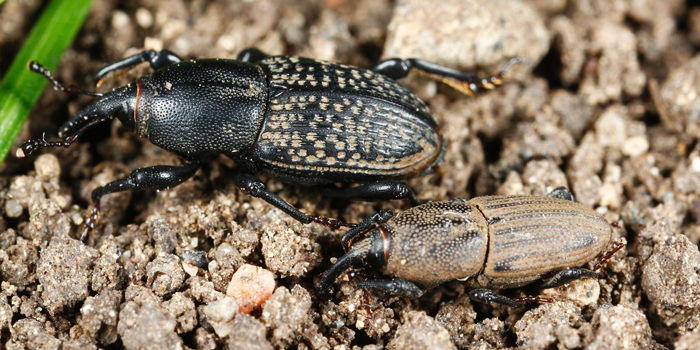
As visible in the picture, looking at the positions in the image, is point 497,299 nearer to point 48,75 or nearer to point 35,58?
point 48,75

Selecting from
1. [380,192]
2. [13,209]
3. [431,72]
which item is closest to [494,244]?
[380,192]

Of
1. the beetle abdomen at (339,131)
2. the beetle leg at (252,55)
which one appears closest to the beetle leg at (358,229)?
the beetle abdomen at (339,131)

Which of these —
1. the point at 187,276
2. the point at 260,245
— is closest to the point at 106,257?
the point at 187,276

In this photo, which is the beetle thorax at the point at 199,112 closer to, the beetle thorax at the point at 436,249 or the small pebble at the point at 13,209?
the small pebble at the point at 13,209

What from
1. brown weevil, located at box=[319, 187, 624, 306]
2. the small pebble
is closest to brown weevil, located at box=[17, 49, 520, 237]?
the small pebble

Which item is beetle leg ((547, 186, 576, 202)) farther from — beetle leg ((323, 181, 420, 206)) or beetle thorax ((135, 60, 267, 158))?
beetle thorax ((135, 60, 267, 158))
